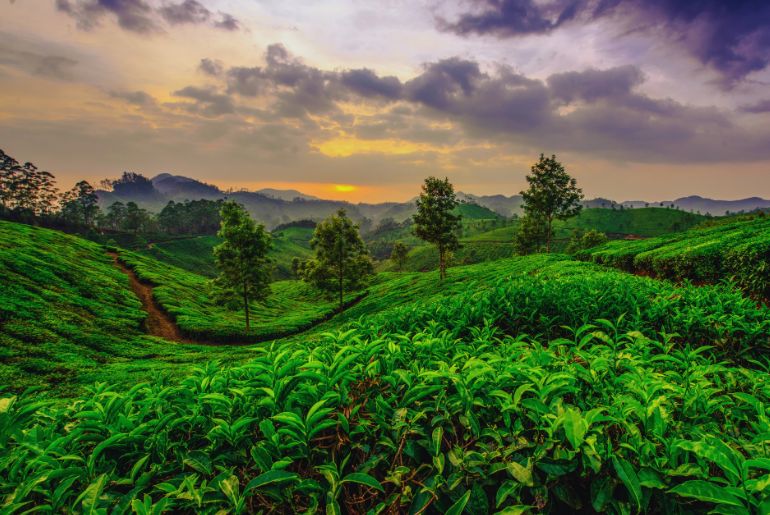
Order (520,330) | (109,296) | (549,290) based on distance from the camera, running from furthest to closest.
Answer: (109,296)
(549,290)
(520,330)

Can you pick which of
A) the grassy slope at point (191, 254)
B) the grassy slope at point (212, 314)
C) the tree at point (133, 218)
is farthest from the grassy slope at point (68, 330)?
the tree at point (133, 218)

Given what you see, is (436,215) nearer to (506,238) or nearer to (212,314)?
(212,314)

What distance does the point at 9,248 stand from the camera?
1350 inches

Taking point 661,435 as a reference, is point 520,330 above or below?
below

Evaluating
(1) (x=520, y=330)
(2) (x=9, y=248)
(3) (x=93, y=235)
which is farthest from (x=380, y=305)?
(3) (x=93, y=235)

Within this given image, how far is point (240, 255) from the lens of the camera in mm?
30625

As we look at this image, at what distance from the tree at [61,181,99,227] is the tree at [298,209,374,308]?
449 feet

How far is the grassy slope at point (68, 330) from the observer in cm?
1728

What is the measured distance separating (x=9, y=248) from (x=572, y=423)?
50.5 m

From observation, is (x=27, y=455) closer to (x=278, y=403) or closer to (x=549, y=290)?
(x=278, y=403)

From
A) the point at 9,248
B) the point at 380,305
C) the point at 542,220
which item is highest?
the point at 542,220

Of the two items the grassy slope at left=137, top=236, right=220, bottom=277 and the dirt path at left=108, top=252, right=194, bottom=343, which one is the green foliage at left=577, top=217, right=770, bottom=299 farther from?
the grassy slope at left=137, top=236, right=220, bottom=277

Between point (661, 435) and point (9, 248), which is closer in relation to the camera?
point (661, 435)

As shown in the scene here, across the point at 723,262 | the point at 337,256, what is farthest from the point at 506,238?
the point at 723,262
